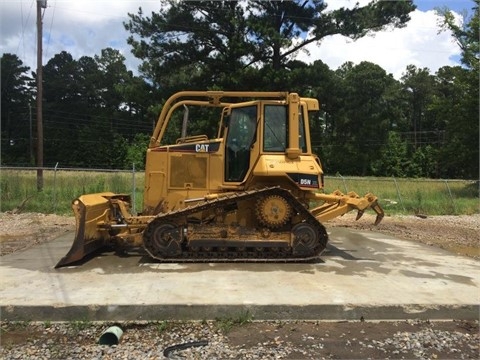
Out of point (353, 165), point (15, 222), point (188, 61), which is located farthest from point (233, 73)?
point (353, 165)

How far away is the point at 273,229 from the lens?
316 inches

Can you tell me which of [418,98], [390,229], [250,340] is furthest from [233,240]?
[418,98]

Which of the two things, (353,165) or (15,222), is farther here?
(353,165)

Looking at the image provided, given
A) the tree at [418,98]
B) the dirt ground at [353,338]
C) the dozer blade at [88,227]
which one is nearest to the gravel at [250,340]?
the dirt ground at [353,338]

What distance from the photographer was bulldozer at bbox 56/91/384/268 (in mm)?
7863

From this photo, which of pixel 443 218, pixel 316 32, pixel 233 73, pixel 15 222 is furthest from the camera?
pixel 316 32

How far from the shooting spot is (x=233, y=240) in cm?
790

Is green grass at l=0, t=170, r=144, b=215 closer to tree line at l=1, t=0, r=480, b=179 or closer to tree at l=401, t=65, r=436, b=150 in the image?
tree line at l=1, t=0, r=480, b=179

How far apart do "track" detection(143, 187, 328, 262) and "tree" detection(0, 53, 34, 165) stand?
64480mm

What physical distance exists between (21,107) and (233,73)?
57.2 meters

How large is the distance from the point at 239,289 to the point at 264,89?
18616mm

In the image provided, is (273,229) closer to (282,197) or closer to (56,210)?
(282,197)

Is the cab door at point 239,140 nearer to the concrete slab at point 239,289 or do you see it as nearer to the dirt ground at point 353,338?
the concrete slab at point 239,289

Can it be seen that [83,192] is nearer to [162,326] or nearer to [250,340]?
[162,326]
